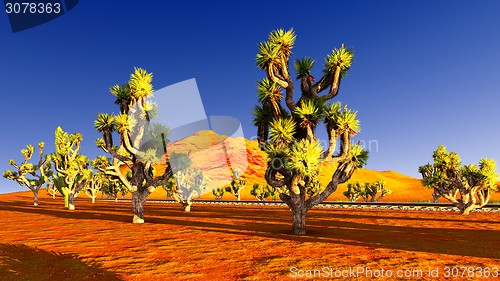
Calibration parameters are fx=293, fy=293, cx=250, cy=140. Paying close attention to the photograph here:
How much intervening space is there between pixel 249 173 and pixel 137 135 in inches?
3954

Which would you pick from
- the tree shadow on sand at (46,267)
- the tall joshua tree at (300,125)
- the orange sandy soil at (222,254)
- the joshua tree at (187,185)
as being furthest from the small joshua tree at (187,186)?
the tree shadow on sand at (46,267)

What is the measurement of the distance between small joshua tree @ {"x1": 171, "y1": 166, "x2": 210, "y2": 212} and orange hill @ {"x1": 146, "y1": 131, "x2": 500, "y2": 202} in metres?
33.6

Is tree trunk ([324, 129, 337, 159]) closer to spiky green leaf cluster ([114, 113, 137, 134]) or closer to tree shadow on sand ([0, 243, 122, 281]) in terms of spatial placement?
tree shadow on sand ([0, 243, 122, 281])

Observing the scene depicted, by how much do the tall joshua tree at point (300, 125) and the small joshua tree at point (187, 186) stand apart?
18.7 metres

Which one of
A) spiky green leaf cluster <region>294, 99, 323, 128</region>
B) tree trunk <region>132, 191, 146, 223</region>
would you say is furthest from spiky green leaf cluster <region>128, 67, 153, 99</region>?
spiky green leaf cluster <region>294, 99, 323, 128</region>

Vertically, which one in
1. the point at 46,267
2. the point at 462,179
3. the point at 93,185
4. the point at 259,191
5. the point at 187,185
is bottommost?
the point at 259,191

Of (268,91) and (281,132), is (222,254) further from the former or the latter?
(268,91)

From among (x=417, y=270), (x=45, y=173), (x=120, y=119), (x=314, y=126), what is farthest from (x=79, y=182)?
(x=417, y=270)

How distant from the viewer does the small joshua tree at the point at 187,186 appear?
32.0 meters

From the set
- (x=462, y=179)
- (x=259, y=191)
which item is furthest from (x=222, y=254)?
(x=259, y=191)

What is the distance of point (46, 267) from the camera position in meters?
8.64

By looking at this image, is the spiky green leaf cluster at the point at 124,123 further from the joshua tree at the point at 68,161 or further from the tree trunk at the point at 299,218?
the joshua tree at the point at 68,161

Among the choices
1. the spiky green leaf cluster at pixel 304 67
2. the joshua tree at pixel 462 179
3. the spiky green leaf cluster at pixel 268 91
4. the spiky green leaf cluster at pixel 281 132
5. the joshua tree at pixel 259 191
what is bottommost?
the joshua tree at pixel 259 191

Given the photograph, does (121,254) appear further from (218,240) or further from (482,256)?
(482,256)
